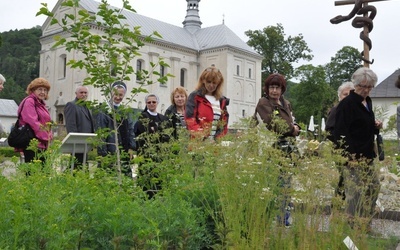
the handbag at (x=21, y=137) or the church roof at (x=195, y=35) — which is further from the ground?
the church roof at (x=195, y=35)

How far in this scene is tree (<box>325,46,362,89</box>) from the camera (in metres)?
54.9

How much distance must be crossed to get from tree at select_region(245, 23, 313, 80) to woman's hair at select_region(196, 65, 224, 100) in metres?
43.7

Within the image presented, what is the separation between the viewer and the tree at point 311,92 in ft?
151

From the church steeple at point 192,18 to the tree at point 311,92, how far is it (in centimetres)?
1359

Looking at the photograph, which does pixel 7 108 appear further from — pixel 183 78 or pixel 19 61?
pixel 183 78

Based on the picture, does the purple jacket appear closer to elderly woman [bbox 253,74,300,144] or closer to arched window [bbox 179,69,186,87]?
elderly woman [bbox 253,74,300,144]

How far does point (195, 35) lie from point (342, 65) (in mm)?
16726

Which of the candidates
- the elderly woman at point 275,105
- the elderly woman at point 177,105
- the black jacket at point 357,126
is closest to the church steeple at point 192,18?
Answer: the elderly woman at point 177,105

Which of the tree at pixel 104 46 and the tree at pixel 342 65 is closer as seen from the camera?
the tree at pixel 104 46

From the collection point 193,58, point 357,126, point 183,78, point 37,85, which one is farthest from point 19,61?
point 357,126

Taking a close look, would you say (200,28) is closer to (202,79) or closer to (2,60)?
(2,60)

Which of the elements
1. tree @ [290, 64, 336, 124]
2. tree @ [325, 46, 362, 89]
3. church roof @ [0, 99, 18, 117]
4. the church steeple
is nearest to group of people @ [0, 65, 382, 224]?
tree @ [290, 64, 336, 124]

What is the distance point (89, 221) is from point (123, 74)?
1.71m

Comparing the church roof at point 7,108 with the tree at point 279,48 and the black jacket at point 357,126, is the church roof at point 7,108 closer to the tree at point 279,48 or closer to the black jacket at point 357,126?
the tree at point 279,48
